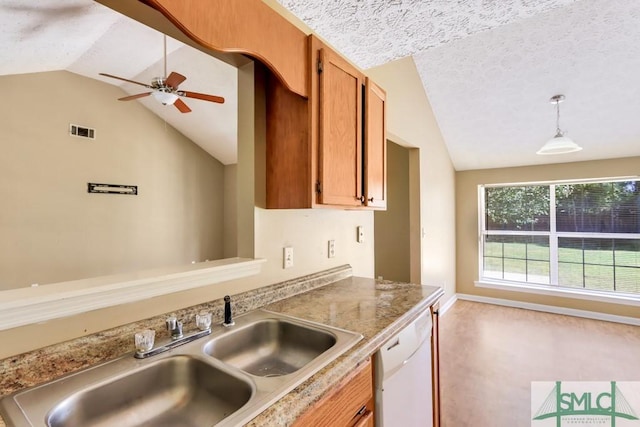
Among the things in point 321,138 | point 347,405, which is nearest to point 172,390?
point 347,405

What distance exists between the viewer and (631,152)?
3.55 meters

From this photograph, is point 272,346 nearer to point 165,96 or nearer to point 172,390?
point 172,390

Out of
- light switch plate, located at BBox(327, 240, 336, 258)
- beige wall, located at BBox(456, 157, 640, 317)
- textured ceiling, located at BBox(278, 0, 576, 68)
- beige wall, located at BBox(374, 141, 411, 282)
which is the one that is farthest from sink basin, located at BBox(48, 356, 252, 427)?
beige wall, located at BBox(456, 157, 640, 317)

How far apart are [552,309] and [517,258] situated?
762 mm

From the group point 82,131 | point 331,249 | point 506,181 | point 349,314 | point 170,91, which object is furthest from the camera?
point 506,181

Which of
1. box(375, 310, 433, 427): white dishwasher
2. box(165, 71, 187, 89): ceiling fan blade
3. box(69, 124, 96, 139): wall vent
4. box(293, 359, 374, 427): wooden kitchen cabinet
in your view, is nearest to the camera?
box(293, 359, 374, 427): wooden kitchen cabinet

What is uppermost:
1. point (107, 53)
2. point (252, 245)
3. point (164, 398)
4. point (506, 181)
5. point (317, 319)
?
point (107, 53)

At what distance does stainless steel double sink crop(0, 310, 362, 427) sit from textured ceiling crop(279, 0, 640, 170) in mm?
1451

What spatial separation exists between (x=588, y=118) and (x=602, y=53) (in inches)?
34.4

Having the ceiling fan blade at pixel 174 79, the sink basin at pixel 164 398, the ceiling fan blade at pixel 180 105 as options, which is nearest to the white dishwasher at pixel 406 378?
the sink basin at pixel 164 398

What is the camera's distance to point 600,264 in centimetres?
391

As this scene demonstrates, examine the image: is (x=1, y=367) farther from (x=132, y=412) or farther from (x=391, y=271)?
(x=391, y=271)

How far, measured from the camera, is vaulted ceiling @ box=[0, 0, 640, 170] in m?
1.50

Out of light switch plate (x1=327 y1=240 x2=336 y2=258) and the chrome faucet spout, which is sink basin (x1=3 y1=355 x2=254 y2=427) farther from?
light switch plate (x1=327 y1=240 x2=336 y2=258)
